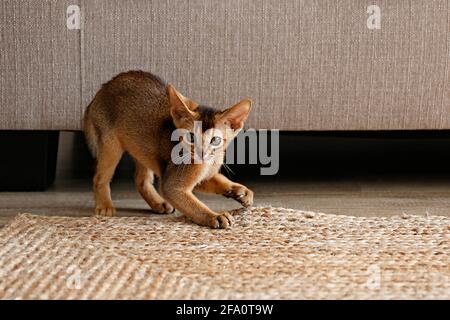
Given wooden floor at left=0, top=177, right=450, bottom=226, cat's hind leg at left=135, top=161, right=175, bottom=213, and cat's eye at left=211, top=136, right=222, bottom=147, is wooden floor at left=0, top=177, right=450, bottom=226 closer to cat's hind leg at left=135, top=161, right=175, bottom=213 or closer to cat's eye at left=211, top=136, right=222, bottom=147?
cat's hind leg at left=135, top=161, right=175, bottom=213

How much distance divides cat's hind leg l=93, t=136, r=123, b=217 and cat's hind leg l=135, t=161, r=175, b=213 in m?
0.09

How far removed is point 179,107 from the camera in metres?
1.78

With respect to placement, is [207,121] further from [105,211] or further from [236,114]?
[105,211]

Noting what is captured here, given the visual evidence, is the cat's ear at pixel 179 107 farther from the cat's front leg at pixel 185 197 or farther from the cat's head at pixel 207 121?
the cat's front leg at pixel 185 197

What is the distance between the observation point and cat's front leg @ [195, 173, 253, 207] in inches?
74.4

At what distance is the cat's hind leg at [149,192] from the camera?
1995mm

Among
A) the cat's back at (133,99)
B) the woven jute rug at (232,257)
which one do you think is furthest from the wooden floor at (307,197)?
the cat's back at (133,99)

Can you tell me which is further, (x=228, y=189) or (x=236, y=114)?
(x=228, y=189)

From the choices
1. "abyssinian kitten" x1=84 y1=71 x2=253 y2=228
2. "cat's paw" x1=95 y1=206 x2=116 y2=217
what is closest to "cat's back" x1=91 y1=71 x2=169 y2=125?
"abyssinian kitten" x1=84 y1=71 x2=253 y2=228

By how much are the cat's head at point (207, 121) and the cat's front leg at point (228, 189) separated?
0.39 feet

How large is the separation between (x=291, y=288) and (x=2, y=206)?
0.92 meters

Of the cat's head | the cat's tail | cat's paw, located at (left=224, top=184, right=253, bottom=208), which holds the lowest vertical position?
cat's paw, located at (left=224, top=184, right=253, bottom=208)

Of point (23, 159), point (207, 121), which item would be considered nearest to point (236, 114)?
point (207, 121)

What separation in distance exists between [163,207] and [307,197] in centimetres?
40
